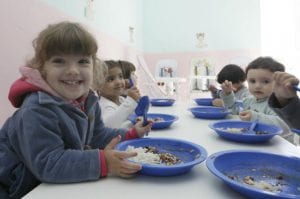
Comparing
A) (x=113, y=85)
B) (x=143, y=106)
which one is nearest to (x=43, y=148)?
(x=143, y=106)

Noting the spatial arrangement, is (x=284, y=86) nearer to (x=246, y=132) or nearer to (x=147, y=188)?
(x=246, y=132)

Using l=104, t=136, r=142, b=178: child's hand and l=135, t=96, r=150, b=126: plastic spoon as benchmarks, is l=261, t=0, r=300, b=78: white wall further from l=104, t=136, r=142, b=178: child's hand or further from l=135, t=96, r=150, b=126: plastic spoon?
l=104, t=136, r=142, b=178: child's hand

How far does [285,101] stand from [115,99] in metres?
0.84

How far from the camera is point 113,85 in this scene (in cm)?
133

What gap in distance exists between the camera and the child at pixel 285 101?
0.75 meters

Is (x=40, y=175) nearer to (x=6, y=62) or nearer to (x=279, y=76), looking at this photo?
(x=279, y=76)

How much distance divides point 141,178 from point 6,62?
1.01 metres

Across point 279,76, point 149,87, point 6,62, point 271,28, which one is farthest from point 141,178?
point 271,28

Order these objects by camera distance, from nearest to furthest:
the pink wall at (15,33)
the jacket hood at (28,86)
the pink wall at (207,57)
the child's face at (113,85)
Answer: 1. the jacket hood at (28,86)
2. the pink wall at (15,33)
3. the child's face at (113,85)
4. the pink wall at (207,57)

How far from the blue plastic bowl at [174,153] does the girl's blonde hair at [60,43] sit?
27 centimetres

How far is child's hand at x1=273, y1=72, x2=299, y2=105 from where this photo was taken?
0.72 metres

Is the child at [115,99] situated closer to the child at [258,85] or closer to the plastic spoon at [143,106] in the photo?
the plastic spoon at [143,106]

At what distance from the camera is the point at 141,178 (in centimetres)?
46

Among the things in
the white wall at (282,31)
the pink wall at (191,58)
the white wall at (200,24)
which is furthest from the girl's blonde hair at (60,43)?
the white wall at (200,24)
